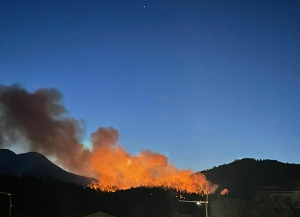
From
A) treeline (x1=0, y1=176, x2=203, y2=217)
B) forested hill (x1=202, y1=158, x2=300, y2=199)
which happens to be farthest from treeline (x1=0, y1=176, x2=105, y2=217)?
forested hill (x1=202, y1=158, x2=300, y2=199)

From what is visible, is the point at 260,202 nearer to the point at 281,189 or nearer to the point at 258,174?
the point at 281,189

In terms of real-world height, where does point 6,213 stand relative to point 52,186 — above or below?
below

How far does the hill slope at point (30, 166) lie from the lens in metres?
168

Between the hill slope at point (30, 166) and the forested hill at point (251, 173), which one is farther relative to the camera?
the hill slope at point (30, 166)

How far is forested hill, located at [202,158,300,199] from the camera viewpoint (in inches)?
5325

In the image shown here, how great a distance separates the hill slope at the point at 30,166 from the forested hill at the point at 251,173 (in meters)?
51.1

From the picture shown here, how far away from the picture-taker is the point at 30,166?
177000 millimetres

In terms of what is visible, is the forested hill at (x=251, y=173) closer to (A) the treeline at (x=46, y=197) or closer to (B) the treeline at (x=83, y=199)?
(B) the treeline at (x=83, y=199)

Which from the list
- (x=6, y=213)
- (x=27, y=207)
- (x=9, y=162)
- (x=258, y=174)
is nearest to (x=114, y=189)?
(x=27, y=207)

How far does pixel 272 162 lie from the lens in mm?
156250

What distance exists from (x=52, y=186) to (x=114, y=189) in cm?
1512

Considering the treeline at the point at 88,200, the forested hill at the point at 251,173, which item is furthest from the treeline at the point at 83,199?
the forested hill at the point at 251,173

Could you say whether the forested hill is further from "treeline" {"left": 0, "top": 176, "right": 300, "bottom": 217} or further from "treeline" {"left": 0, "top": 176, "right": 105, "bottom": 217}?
"treeline" {"left": 0, "top": 176, "right": 105, "bottom": 217}

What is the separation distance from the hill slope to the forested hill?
51.1 metres
